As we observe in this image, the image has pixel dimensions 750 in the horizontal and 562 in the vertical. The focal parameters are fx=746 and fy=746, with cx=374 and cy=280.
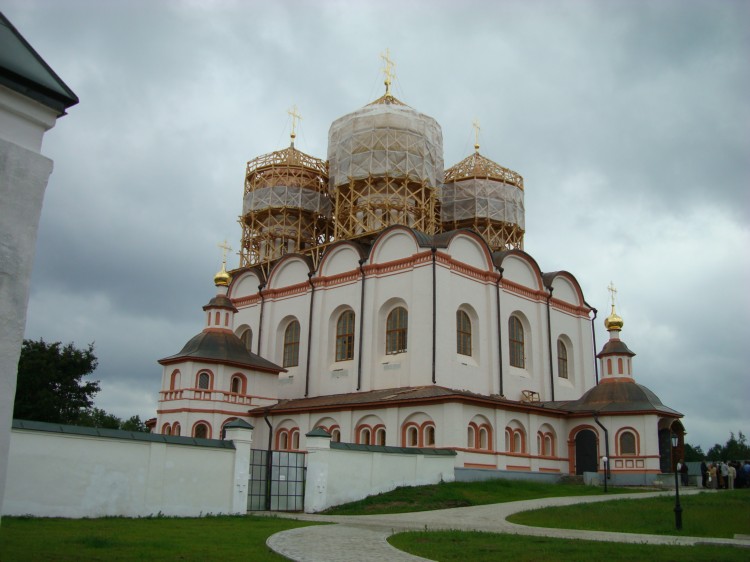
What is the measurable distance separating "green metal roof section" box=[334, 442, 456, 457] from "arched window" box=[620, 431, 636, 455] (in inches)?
314

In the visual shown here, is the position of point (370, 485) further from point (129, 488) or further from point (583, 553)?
point (583, 553)

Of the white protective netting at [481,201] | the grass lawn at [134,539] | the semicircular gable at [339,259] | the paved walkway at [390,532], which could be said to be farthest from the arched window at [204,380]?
the white protective netting at [481,201]

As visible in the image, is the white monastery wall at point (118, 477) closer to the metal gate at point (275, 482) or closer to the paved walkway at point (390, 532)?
the metal gate at point (275, 482)

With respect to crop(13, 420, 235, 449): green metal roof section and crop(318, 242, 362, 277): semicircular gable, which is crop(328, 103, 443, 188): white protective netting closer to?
crop(318, 242, 362, 277): semicircular gable

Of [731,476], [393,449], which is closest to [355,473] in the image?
[393,449]

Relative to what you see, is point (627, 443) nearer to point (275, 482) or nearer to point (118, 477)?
point (275, 482)

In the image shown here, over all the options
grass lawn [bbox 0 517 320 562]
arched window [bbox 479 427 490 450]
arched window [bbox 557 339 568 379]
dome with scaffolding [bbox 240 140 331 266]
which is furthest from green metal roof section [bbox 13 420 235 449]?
dome with scaffolding [bbox 240 140 331 266]

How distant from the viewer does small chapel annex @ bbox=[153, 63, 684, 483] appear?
1051 inches

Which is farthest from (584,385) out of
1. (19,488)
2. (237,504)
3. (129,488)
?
(19,488)

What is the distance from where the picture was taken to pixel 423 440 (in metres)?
24.9

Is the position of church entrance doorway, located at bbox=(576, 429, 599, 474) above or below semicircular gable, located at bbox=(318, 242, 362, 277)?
below

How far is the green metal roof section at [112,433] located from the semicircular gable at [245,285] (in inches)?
716

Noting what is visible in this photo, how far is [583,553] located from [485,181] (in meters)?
30.3

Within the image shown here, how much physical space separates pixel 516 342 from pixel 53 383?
22.1m
